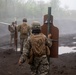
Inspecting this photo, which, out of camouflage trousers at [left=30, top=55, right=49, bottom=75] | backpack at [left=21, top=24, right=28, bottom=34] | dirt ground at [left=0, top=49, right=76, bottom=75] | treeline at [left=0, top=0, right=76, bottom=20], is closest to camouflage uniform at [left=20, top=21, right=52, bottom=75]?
camouflage trousers at [left=30, top=55, right=49, bottom=75]

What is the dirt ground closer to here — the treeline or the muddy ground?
the muddy ground

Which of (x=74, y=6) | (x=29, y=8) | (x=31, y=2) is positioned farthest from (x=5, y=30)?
(x=74, y=6)

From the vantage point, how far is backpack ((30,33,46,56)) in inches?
275

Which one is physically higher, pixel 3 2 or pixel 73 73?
pixel 3 2

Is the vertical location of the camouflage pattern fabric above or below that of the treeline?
below

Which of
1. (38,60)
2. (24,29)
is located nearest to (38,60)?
(38,60)

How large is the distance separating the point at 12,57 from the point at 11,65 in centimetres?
228

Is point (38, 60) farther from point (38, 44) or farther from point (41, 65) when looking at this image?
point (38, 44)

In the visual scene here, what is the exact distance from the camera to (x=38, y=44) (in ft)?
22.9

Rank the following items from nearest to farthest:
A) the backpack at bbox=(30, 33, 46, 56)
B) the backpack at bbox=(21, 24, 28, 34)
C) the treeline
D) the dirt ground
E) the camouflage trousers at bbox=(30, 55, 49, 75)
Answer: the backpack at bbox=(30, 33, 46, 56), the camouflage trousers at bbox=(30, 55, 49, 75), the dirt ground, the backpack at bbox=(21, 24, 28, 34), the treeline

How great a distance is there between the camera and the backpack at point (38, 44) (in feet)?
22.9

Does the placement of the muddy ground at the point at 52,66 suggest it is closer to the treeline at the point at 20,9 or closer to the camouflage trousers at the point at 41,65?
the camouflage trousers at the point at 41,65

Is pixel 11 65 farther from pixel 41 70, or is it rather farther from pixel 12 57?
pixel 41 70

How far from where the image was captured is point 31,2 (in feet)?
199
